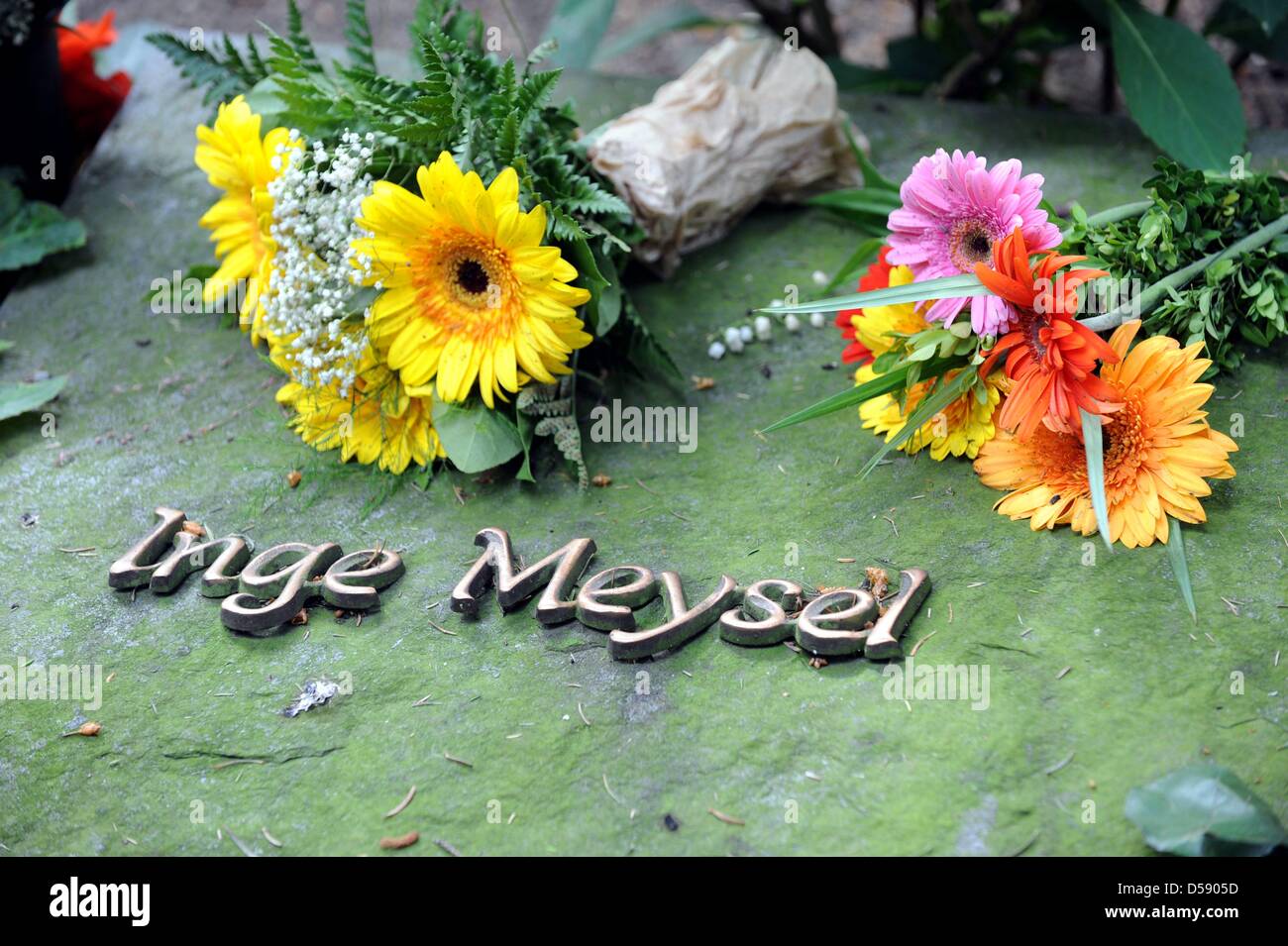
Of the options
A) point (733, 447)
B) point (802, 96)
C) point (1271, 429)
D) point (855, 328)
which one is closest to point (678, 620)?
point (733, 447)

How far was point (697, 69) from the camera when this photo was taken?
3.01 metres

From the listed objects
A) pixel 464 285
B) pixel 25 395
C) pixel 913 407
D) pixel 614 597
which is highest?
pixel 464 285

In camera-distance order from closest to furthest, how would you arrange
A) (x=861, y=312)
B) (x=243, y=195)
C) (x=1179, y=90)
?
(x=861, y=312) < (x=243, y=195) < (x=1179, y=90)

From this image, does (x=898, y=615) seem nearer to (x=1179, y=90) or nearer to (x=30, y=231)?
(x=1179, y=90)

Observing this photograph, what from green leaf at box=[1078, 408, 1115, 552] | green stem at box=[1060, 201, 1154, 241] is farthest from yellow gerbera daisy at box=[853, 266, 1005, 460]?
green stem at box=[1060, 201, 1154, 241]

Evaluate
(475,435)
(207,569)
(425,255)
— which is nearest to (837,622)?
(475,435)

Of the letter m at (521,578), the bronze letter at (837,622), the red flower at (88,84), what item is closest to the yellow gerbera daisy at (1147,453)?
the bronze letter at (837,622)

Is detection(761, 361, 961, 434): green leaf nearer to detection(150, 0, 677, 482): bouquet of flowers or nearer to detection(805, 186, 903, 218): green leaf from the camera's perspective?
detection(150, 0, 677, 482): bouquet of flowers

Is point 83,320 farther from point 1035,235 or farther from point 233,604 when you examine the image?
point 1035,235

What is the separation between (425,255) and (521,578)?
25.3 inches

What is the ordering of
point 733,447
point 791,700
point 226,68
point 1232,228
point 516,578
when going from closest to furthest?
point 791,700
point 516,578
point 1232,228
point 733,447
point 226,68

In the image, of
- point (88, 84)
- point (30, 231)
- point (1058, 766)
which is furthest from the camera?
point (88, 84)

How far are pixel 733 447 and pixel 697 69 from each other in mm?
1108

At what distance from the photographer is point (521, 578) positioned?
2.10 meters
